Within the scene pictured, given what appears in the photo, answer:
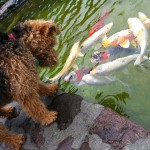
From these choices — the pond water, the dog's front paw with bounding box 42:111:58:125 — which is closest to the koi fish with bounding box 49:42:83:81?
the pond water

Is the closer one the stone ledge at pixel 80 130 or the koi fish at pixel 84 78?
the stone ledge at pixel 80 130

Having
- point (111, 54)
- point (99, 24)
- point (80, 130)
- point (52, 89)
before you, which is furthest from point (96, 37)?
point (80, 130)

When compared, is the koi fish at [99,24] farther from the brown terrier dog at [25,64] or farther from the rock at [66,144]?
the rock at [66,144]

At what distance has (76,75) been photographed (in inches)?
197

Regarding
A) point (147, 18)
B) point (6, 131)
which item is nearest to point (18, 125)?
point (6, 131)

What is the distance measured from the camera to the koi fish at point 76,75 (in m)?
4.94

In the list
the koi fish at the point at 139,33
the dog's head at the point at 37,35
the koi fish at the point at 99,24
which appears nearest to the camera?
the dog's head at the point at 37,35

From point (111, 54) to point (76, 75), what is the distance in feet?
2.02

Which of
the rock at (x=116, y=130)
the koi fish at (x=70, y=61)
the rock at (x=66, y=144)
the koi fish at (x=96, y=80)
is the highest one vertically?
the rock at (x=66, y=144)

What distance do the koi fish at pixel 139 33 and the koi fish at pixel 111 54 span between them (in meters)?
0.17

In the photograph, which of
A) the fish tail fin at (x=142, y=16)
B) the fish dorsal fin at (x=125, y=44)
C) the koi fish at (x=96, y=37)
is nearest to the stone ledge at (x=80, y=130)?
the fish dorsal fin at (x=125, y=44)

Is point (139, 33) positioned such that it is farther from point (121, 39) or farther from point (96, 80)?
point (96, 80)

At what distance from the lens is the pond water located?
4180mm

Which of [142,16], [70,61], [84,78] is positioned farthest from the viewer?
[70,61]
